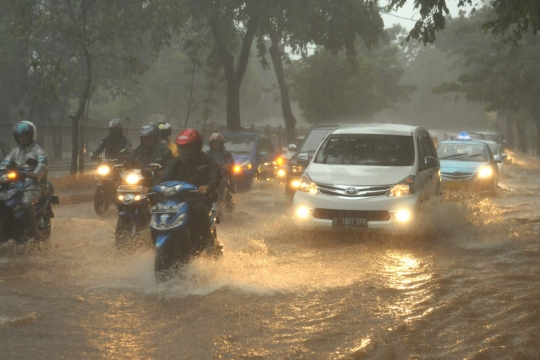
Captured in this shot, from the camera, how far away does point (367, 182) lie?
38.3 ft

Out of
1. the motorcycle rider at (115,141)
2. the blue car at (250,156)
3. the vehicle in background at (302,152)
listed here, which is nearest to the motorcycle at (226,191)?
the motorcycle rider at (115,141)

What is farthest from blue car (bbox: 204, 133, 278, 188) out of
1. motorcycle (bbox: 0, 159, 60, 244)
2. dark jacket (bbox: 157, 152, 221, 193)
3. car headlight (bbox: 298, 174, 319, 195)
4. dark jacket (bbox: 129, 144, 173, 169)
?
dark jacket (bbox: 157, 152, 221, 193)

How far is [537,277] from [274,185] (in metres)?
13.8

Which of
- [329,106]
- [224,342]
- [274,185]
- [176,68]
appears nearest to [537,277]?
[224,342]

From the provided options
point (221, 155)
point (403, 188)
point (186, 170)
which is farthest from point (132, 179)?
point (221, 155)

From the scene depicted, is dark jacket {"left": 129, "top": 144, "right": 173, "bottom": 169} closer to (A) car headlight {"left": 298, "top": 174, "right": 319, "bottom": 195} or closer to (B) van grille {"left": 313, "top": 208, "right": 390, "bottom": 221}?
(A) car headlight {"left": 298, "top": 174, "right": 319, "bottom": 195}

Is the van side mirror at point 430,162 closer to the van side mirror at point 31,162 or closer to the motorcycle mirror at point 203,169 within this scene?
the motorcycle mirror at point 203,169

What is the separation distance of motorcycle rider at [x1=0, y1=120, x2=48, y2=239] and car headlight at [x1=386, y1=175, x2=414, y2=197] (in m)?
4.53

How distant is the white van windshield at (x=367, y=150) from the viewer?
41.5 ft

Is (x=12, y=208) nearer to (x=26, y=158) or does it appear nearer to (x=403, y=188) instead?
(x=26, y=158)

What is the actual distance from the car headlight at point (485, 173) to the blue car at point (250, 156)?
531 cm

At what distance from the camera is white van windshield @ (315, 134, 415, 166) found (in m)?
Answer: 12.6

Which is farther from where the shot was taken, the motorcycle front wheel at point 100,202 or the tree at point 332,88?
the tree at point 332,88

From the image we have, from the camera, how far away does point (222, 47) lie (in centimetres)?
2980
